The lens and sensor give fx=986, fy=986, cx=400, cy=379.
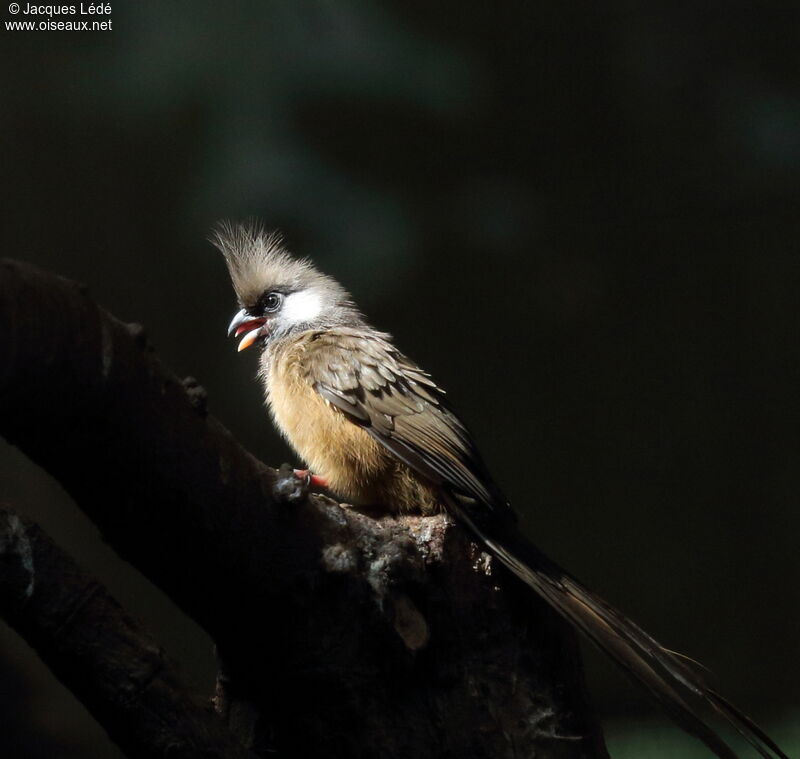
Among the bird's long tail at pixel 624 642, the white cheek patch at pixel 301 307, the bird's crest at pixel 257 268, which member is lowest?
the bird's long tail at pixel 624 642

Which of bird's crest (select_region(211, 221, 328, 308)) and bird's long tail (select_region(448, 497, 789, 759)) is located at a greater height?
bird's crest (select_region(211, 221, 328, 308))

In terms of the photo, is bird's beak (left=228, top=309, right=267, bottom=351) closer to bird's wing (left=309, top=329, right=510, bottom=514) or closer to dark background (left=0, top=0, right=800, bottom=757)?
bird's wing (left=309, top=329, right=510, bottom=514)

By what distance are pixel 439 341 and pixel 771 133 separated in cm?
171

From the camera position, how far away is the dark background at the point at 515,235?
12.8ft

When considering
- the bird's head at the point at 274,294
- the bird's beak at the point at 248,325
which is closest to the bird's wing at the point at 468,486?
the bird's head at the point at 274,294

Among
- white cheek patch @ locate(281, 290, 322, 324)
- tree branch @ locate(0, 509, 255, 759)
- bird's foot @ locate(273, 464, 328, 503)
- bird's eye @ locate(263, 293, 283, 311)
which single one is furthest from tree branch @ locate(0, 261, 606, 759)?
bird's eye @ locate(263, 293, 283, 311)

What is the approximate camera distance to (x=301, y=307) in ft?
11.2

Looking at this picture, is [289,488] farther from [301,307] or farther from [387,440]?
[301,307]

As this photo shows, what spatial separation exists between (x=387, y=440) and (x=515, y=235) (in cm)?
195

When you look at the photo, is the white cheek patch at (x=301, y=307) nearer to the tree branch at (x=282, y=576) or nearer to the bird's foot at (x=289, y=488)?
the tree branch at (x=282, y=576)

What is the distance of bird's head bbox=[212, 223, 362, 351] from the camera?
338 centimetres

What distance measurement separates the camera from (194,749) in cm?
192

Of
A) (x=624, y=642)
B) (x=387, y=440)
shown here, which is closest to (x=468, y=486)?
(x=387, y=440)

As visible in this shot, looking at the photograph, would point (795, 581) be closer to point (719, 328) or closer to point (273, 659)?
point (719, 328)
